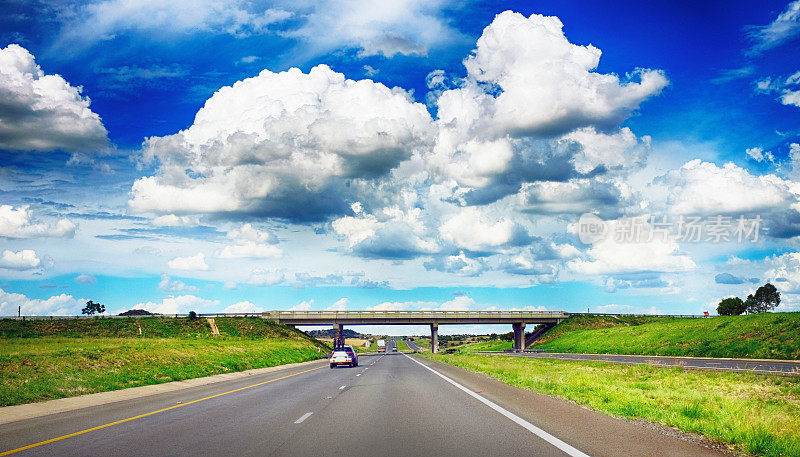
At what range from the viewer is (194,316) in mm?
102875

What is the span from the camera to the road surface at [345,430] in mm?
9031

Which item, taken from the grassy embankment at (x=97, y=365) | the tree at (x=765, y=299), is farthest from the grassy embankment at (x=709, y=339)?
the tree at (x=765, y=299)

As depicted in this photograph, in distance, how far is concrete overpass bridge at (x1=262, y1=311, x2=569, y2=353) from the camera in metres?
106

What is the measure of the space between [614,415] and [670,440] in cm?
360

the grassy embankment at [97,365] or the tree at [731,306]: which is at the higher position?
the tree at [731,306]

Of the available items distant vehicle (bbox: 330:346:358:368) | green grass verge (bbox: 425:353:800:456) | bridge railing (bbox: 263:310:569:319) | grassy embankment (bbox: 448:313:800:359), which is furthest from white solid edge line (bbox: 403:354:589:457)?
bridge railing (bbox: 263:310:569:319)

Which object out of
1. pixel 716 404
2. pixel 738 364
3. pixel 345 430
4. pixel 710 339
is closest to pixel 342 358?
pixel 738 364

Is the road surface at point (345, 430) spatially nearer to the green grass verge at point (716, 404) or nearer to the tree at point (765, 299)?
the green grass verge at point (716, 404)

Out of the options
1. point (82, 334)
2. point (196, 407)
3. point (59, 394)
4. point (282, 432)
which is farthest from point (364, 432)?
point (82, 334)

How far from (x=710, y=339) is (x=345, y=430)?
54442mm

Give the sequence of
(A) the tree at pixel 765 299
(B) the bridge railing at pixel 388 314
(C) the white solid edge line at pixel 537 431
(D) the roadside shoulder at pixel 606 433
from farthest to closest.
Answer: (A) the tree at pixel 765 299 → (B) the bridge railing at pixel 388 314 → (D) the roadside shoulder at pixel 606 433 → (C) the white solid edge line at pixel 537 431

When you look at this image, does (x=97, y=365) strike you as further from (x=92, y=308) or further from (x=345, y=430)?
(x=92, y=308)

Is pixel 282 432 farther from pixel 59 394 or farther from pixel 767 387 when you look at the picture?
pixel 767 387

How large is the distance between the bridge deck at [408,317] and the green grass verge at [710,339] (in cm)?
1811
